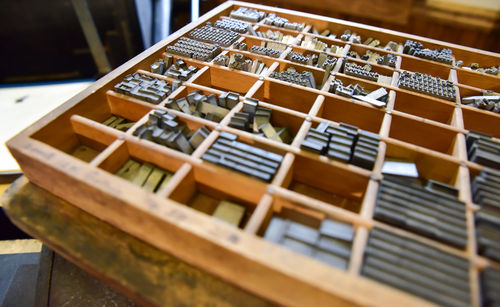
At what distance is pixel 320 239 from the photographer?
1.53 metres

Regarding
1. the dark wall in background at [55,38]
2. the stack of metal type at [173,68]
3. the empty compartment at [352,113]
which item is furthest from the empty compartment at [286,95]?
the dark wall in background at [55,38]

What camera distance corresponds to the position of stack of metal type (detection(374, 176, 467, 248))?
4.98 ft

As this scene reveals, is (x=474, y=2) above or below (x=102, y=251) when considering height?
above

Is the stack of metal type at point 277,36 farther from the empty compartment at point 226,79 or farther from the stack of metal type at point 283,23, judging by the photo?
the empty compartment at point 226,79

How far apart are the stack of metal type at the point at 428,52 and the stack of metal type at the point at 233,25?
5.35ft

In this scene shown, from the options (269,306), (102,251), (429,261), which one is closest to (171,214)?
(102,251)

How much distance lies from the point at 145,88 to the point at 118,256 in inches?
48.2

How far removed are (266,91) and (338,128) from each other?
2.58 feet

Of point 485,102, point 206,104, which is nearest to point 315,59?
point 206,104

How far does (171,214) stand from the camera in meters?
1.50

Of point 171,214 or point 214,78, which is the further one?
point 214,78

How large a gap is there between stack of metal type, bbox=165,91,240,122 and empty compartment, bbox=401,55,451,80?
1.78 metres

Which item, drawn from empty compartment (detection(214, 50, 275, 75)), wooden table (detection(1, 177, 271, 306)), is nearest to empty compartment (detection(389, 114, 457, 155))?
empty compartment (detection(214, 50, 275, 75))

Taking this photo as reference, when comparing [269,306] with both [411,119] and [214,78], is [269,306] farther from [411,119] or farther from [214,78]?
[214,78]
